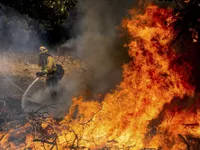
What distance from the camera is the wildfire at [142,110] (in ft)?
18.7

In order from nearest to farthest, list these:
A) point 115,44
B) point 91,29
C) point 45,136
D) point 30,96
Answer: point 45,136, point 30,96, point 115,44, point 91,29

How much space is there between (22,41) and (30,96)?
5181 millimetres

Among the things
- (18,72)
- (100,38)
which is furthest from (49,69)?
(100,38)

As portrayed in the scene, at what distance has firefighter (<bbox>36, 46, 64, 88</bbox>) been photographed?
27.0 ft

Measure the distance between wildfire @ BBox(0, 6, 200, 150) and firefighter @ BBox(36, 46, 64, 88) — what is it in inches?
57.7

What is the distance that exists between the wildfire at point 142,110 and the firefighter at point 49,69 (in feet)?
4.81

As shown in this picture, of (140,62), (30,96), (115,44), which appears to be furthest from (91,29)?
(140,62)

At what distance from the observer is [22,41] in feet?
44.2

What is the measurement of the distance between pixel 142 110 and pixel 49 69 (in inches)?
139

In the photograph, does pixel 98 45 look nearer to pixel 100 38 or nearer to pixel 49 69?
pixel 100 38

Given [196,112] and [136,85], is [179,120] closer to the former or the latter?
[196,112]

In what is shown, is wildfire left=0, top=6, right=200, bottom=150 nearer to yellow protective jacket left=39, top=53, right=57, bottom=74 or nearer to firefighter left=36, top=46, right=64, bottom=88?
firefighter left=36, top=46, right=64, bottom=88

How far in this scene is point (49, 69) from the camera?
824cm

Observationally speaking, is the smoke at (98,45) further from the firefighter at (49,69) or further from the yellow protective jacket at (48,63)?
the yellow protective jacket at (48,63)
